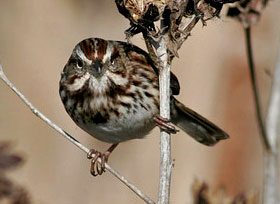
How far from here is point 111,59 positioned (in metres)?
4.71

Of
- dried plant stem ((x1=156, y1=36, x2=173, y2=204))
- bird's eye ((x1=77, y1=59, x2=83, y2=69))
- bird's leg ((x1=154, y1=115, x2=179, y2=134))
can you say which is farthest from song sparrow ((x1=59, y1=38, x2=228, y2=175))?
dried plant stem ((x1=156, y1=36, x2=173, y2=204))

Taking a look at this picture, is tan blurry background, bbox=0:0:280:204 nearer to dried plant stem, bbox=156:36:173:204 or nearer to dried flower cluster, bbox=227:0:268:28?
dried flower cluster, bbox=227:0:268:28

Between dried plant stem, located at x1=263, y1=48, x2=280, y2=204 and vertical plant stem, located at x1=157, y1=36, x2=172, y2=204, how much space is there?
0.74 m

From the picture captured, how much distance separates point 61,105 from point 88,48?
269 centimetres

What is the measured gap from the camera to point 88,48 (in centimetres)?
468

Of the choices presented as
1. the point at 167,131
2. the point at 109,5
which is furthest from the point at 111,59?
the point at 109,5

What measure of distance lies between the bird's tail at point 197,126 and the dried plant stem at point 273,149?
106 cm

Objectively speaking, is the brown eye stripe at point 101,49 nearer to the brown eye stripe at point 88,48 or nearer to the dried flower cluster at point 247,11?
the brown eye stripe at point 88,48

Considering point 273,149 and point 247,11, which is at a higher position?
point 247,11

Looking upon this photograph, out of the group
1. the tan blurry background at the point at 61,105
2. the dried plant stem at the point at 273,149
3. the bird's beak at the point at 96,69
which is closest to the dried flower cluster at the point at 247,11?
the dried plant stem at the point at 273,149

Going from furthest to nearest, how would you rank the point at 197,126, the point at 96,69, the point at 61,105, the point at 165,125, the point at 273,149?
the point at 61,105 → the point at 197,126 → the point at 96,69 → the point at 273,149 → the point at 165,125

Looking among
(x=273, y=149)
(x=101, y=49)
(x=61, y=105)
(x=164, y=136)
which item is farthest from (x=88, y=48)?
(x=61, y=105)

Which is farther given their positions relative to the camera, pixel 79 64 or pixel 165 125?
pixel 79 64

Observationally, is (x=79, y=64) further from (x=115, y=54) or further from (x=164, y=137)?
(x=164, y=137)
